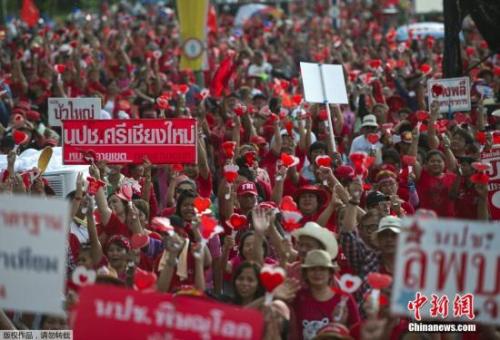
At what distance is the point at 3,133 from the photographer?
14039 millimetres

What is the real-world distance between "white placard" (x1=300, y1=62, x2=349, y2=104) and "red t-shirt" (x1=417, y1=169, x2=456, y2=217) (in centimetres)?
273

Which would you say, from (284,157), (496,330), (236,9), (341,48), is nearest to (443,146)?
(284,157)

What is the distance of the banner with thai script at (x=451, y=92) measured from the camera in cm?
1430

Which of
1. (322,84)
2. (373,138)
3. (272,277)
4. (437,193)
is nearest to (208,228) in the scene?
(272,277)

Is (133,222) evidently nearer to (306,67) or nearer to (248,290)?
(248,290)

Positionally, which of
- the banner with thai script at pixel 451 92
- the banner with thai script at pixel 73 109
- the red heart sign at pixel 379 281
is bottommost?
the red heart sign at pixel 379 281

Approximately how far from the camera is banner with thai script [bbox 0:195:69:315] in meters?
5.96

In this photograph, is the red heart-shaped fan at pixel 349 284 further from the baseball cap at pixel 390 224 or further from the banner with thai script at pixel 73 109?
the banner with thai script at pixel 73 109

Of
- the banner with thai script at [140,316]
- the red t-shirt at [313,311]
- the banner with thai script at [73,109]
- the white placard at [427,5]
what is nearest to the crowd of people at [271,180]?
the red t-shirt at [313,311]

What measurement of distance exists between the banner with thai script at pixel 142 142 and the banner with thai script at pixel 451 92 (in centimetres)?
469

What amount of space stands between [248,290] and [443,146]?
189 inches

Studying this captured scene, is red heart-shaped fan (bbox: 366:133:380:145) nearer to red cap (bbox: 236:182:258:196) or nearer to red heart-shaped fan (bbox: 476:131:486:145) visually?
red heart-shaped fan (bbox: 476:131:486:145)

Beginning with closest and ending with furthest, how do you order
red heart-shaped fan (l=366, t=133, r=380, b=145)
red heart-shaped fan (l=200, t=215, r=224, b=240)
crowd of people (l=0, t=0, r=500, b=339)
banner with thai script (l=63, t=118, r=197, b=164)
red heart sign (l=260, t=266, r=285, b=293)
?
red heart sign (l=260, t=266, r=285, b=293)
crowd of people (l=0, t=0, r=500, b=339)
red heart-shaped fan (l=200, t=215, r=224, b=240)
banner with thai script (l=63, t=118, r=197, b=164)
red heart-shaped fan (l=366, t=133, r=380, b=145)

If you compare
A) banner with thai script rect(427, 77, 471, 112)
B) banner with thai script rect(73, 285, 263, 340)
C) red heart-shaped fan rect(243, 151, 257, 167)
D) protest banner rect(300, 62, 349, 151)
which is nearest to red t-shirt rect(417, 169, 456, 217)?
red heart-shaped fan rect(243, 151, 257, 167)
